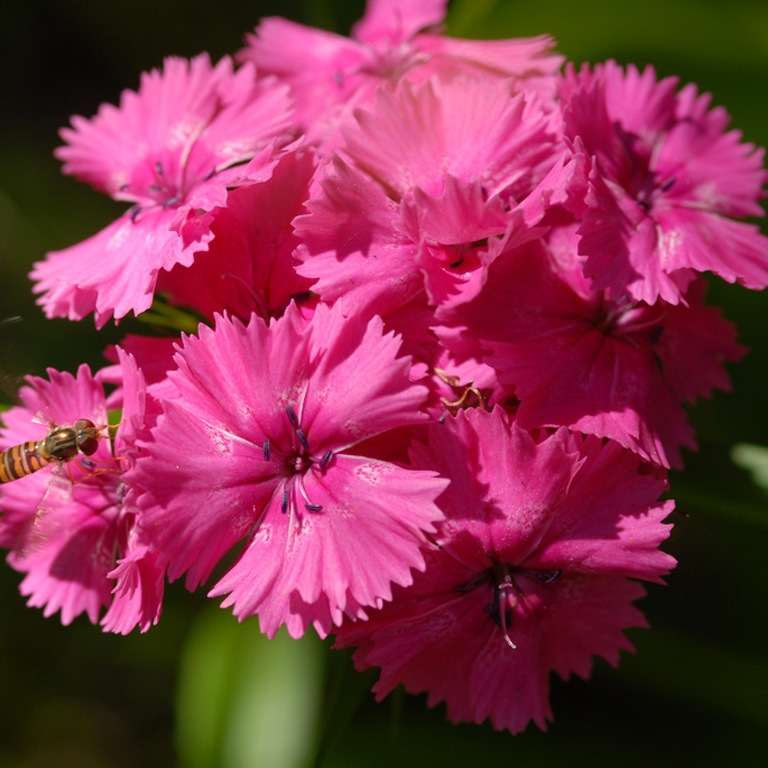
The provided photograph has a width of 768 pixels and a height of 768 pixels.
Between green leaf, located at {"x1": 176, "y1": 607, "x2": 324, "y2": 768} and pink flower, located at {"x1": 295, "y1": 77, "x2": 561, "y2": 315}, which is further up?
pink flower, located at {"x1": 295, "y1": 77, "x2": 561, "y2": 315}

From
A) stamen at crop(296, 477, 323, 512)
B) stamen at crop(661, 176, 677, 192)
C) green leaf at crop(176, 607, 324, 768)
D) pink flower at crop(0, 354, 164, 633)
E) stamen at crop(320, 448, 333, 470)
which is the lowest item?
green leaf at crop(176, 607, 324, 768)

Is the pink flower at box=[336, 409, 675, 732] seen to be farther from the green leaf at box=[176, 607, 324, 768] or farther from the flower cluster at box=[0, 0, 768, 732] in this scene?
the green leaf at box=[176, 607, 324, 768]

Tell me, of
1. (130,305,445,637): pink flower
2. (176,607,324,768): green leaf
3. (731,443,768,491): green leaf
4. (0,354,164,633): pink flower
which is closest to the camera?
(130,305,445,637): pink flower

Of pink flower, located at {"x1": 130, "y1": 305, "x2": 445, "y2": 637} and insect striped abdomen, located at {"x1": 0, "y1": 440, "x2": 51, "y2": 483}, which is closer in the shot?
pink flower, located at {"x1": 130, "y1": 305, "x2": 445, "y2": 637}

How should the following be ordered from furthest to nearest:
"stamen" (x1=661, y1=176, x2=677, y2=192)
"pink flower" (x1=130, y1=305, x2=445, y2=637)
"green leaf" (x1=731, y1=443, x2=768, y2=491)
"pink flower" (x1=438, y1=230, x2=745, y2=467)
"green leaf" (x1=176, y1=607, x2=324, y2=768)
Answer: "green leaf" (x1=176, y1=607, x2=324, y2=768) < "green leaf" (x1=731, y1=443, x2=768, y2=491) < "stamen" (x1=661, y1=176, x2=677, y2=192) < "pink flower" (x1=438, y1=230, x2=745, y2=467) < "pink flower" (x1=130, y1=305, x2=445, y2=637)

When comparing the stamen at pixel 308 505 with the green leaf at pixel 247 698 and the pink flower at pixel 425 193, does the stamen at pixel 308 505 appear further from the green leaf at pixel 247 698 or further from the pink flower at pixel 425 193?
the green leaf at pixel 247 698

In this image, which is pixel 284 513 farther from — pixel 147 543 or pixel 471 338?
pixel 471 338

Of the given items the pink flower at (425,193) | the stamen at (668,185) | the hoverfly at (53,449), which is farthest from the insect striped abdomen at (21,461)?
the stamen at (668,185)

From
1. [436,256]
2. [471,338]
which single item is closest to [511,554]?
[471,338]

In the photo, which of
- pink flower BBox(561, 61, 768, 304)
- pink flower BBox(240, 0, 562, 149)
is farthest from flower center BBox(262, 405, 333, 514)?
pink flower BBox(240, 0, 562, 149)
